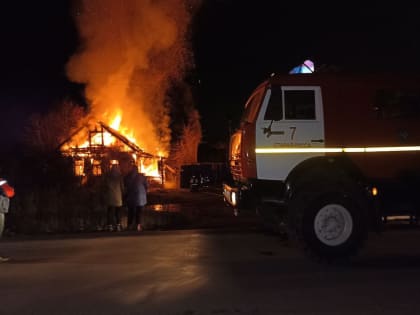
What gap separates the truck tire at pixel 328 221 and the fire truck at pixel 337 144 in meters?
0.03

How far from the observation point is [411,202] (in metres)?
8.80

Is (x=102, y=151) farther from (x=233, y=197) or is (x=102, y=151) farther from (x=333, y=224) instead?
(x=333, y=224)

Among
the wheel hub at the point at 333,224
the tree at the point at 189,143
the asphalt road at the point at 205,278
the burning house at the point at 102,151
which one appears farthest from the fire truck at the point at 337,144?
the tree at the point at 189,143

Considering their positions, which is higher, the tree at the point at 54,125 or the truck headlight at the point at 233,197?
the tree at the point at 54,125

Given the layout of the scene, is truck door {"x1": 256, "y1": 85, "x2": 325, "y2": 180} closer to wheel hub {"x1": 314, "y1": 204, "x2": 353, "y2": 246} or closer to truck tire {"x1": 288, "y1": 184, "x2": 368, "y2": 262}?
truck tire {"x1": 288, "y1": 184, "x2": 368, "y2": 262}

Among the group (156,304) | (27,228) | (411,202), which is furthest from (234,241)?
(27,228)

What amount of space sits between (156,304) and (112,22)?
36330mm

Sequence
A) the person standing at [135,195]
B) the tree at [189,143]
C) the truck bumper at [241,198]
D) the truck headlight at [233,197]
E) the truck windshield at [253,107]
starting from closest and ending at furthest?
the truck bumper at [241,198] < the truck windshield at [253,107] < the truck headlight at [233,197] < the person standing at [135,195] < the tree at [189,143]

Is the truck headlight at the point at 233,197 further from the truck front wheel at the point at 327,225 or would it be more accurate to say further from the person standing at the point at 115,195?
the person standing at the point at 115,195

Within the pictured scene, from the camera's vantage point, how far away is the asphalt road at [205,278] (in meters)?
6.38

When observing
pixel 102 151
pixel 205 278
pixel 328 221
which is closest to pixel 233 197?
pixel 328 221

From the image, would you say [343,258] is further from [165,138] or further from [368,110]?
[165,138]

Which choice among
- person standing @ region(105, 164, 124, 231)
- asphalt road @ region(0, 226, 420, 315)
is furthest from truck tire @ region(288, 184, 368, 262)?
person standing @ region(105, 164, 124, 231)

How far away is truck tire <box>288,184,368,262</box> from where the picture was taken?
8500 mm
